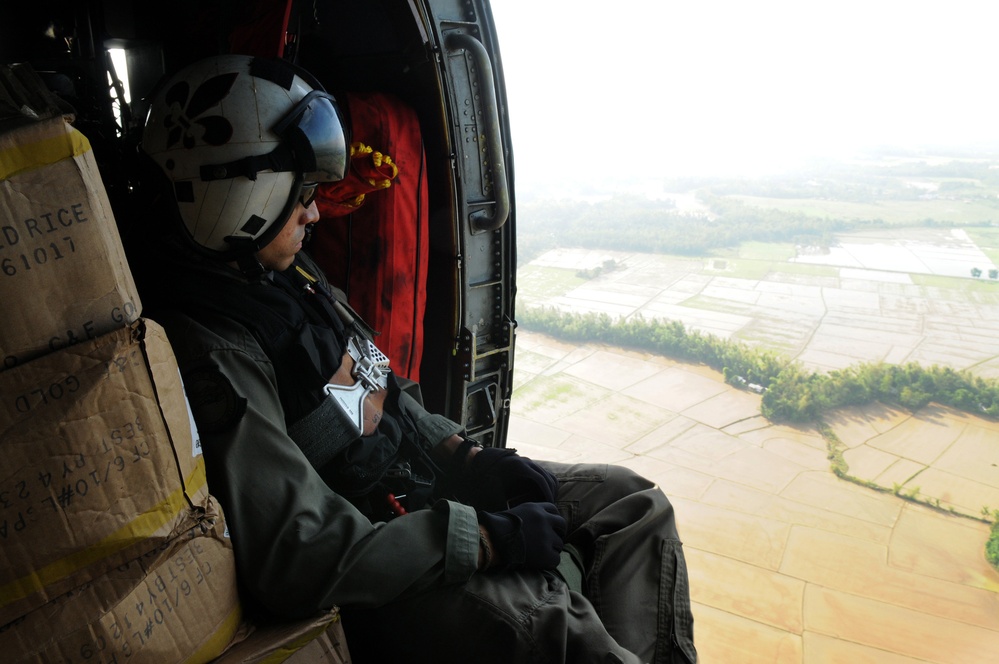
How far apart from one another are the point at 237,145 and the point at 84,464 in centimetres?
69

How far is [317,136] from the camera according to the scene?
4.50 ft

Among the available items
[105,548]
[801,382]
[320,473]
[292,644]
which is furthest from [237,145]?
[801,382]

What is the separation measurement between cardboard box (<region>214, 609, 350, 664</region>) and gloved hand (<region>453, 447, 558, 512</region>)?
562mm

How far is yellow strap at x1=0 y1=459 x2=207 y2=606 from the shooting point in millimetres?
785

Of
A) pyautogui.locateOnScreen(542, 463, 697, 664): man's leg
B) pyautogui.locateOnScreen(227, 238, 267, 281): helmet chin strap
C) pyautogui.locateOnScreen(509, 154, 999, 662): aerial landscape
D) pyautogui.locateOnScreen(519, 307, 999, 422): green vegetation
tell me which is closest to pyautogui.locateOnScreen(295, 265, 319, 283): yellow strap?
pyautogui.locateOnScreen(227, 238, 267, 281): helmet chin strap

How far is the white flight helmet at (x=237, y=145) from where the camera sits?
1.28m

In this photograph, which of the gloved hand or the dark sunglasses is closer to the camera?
the dark sunglasses

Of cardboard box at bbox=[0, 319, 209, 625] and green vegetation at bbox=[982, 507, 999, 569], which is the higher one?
cardboard box at bbox=[0, 319, 209, 625]

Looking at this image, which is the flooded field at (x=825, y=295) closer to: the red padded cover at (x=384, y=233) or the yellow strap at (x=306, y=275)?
the red padded cover at (x=384, y=233)

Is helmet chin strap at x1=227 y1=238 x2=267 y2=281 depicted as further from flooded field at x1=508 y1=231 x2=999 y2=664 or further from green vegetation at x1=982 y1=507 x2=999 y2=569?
green vegetation at x1=982 y1=507 x2=999 y2=569

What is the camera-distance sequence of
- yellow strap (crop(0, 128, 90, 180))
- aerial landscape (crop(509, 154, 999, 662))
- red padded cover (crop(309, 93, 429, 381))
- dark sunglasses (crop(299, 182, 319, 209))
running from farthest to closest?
1. aerial landscape (crop(509, 154, 999, 662))
2. red padded cover (crop(309, 93, 429, 381))
3. dark sunglasses (crop(299, 182, 319, 209))
4. yellow strap (crop(0, 128, 90, 180))

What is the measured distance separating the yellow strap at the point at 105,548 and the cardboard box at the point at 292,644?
26 centimetres

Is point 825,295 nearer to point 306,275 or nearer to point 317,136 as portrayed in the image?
point 306,275

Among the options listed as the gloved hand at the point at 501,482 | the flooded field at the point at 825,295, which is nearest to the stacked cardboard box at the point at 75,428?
the gloved hand at the point at 501,482
